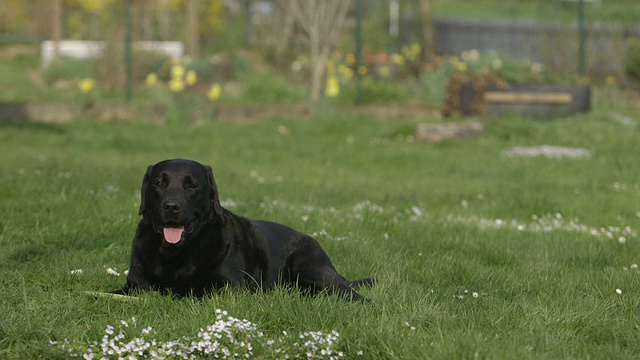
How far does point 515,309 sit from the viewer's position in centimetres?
466

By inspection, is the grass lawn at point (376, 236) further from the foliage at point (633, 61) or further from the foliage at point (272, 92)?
the foliage at point (633, 61)

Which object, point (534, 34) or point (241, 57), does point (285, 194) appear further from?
point (534, 34)

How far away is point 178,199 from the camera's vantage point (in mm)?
4586

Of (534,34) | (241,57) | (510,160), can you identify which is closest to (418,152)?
(510,160)

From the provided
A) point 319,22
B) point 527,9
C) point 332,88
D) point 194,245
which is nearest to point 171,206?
point 194,245

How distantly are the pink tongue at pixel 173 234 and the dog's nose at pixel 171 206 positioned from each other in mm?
141

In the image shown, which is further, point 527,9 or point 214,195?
point 527,9

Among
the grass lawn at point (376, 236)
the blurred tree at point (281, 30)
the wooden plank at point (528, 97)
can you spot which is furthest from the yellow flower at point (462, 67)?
the blurred tree at point (281, 30)

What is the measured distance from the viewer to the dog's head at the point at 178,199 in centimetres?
459

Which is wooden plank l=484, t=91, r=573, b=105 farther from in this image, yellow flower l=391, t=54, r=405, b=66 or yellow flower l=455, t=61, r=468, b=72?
yellow flower l=391, t=54, r=405, b=66

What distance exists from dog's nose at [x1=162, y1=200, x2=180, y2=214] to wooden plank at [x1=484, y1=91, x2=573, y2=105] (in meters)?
11.6

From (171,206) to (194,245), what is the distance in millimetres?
361

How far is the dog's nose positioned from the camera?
4.53 metres

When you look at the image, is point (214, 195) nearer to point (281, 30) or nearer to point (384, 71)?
point (384, 71)
